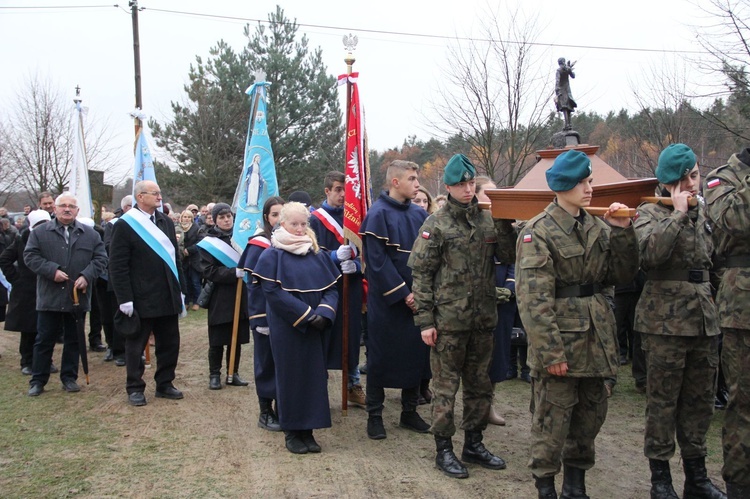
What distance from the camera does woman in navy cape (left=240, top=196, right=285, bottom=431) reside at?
5.77 meters

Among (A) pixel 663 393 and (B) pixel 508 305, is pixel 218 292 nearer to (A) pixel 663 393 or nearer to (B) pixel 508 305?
(B) pixel 508 305

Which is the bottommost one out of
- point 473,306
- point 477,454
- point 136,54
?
point 477,454

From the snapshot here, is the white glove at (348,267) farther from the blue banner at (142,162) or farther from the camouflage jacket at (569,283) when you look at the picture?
the blue banner at (142,162)

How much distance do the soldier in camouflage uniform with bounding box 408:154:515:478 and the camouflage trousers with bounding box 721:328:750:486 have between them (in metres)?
1.59

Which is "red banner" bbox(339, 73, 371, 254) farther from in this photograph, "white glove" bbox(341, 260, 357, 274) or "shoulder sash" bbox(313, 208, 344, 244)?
"shoulder sash" bbox(313, 208, 344, 244)

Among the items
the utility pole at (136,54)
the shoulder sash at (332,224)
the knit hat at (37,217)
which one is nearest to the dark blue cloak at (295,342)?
the shoulder sash at (332,224)

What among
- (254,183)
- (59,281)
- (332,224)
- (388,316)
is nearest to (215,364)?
(59,281)

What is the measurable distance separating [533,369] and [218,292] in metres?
4.54

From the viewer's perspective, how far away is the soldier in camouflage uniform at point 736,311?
393 centimetres

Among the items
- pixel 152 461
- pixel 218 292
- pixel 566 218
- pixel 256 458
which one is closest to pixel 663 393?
pixel 566 218

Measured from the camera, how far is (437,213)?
5027 mm

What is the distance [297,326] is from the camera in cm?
523

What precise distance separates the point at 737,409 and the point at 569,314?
1.23 metres

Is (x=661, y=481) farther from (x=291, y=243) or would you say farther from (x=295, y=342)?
(x=291, y=243)
